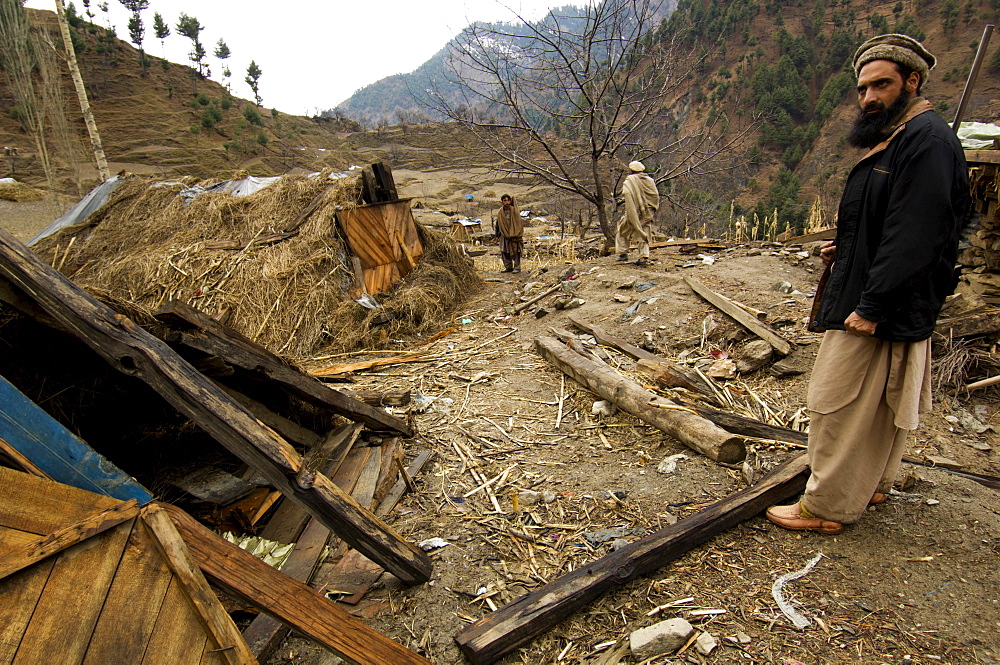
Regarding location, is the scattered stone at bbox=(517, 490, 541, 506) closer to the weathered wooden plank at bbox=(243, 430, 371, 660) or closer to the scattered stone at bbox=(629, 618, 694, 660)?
the weathered wooden plank at bbox=(243, 430, 371, 660)

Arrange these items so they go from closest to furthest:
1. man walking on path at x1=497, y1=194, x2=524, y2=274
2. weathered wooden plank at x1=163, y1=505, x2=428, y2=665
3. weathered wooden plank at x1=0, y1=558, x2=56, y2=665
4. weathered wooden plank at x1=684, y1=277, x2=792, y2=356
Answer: weathered wooden plank at x1=0, y1=558, x2=56, y2=665
weathered wooden plank at x1=163, y1=505, x2=428, y2=665
weathered wooden plank at x1=684, y1=277, x2=792, y2=356
man walking on path at x1=497, y1=194, x2=524, y2=274

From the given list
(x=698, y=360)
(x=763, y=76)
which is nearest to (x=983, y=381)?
(x=698, y=360)

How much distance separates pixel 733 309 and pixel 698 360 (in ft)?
3.45

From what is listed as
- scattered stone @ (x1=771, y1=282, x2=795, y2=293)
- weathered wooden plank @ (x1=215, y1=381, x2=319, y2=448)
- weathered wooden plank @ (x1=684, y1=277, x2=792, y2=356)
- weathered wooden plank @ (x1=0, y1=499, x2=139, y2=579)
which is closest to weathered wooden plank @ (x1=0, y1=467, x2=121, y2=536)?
weathered wooden plank @ (x1=0, y1=499, x2=139, y2=579)

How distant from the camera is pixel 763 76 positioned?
53781mm

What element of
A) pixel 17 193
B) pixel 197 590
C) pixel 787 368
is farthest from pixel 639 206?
pixel 17 193

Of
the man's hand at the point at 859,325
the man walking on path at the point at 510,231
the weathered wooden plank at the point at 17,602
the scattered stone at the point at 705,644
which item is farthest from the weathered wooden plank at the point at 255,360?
the man walking on path at the point at 510,231

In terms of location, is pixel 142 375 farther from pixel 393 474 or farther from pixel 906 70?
pixel 906 70

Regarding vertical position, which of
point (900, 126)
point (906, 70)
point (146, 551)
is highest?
point (906, 70)

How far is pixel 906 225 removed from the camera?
6.91ft

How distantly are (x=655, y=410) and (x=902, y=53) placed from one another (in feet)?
8.25

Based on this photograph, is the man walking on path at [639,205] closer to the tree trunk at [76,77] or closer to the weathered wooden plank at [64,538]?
the weathered wooden plank at [64,538]

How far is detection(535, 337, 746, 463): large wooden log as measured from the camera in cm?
329

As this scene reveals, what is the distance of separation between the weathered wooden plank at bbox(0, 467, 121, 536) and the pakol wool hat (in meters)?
3.50
